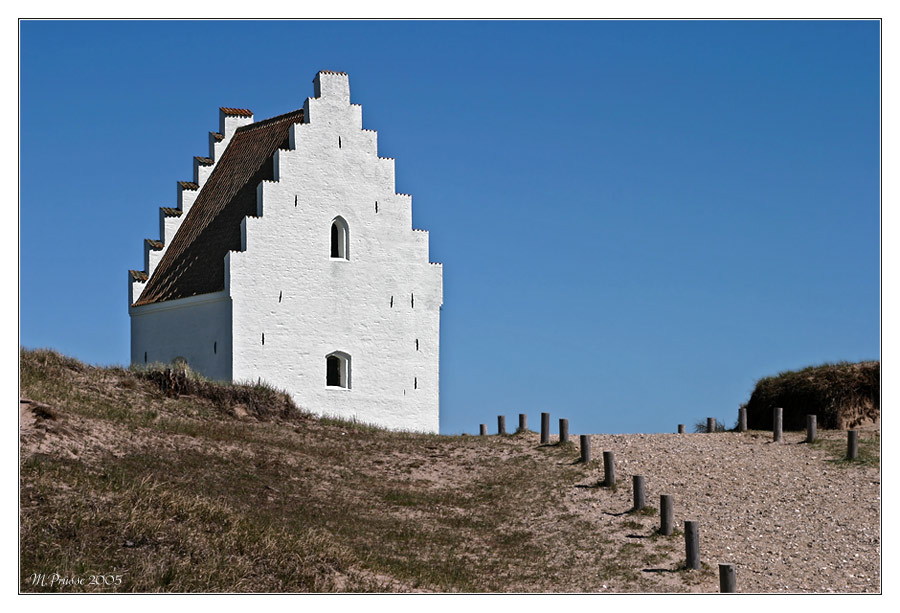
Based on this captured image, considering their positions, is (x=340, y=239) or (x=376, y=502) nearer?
(x=376, y=502)

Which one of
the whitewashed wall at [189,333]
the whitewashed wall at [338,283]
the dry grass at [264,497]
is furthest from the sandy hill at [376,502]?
the whitewashed wall at [189,333]

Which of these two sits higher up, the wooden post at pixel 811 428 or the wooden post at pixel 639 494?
the wooden post at pixel 811 428

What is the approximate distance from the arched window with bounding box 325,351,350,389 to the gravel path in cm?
980

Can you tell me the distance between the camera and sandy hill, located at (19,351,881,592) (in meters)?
19.9

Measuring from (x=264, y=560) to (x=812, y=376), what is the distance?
2108 centimetres

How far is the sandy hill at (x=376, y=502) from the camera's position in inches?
783

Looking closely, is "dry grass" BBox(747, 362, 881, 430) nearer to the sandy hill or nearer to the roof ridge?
the sandy hill

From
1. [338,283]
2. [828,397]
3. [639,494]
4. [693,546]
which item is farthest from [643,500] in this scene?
[338,283]

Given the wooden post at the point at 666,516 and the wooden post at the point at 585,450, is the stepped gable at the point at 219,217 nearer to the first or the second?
the wooden post at the point at 585,450

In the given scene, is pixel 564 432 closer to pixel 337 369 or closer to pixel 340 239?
pixel 337 369

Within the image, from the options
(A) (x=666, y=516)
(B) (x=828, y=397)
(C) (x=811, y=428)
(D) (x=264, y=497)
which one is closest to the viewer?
(A) (x=666, y=516)

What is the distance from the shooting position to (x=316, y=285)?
126ft

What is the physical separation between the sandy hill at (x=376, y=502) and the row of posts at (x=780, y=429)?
383mm

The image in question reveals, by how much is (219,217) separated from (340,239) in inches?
180
